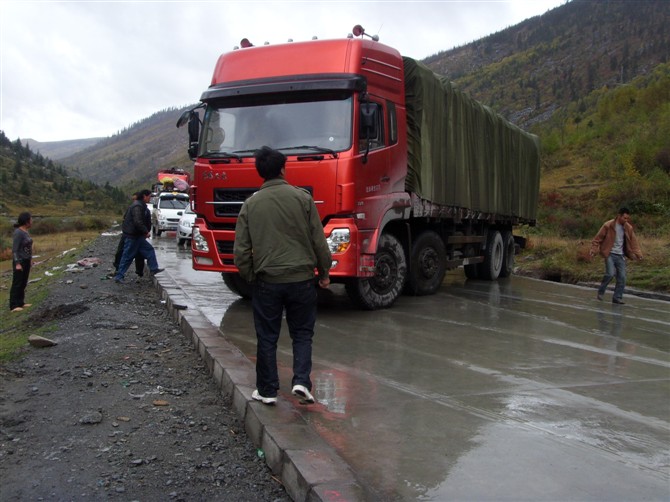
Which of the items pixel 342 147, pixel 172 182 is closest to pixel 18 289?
pixel 342 147

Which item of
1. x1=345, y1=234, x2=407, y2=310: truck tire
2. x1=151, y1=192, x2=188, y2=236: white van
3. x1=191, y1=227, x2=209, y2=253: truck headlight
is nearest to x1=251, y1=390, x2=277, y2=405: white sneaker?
x1=191, y1=227, x2=209, y2=253: truck headlight

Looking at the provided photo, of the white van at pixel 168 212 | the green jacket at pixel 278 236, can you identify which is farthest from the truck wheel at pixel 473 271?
the white van at pixel 168 212

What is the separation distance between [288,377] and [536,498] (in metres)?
2.72

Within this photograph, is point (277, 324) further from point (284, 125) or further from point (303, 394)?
point (284, 125)

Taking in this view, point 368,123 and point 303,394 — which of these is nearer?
point 303,394

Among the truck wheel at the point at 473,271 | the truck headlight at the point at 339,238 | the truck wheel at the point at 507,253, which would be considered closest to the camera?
the truck headlight at the point at 339,238

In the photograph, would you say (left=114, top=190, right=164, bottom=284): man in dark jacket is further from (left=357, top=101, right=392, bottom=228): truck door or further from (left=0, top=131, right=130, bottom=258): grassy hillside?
(left=0, top=131, right=130, bottom=258): grassy hillside

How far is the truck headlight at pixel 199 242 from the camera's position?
8.80 metres

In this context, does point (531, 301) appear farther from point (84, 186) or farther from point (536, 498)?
point (84, 186)

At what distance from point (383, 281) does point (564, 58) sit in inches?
4774

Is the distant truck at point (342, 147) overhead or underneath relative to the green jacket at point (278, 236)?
overhead

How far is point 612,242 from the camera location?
38.3 feet

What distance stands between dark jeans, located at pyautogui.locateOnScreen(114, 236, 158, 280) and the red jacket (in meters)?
7.95

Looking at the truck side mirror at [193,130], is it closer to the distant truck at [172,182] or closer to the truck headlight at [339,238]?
the truck headlight at [339,238]
